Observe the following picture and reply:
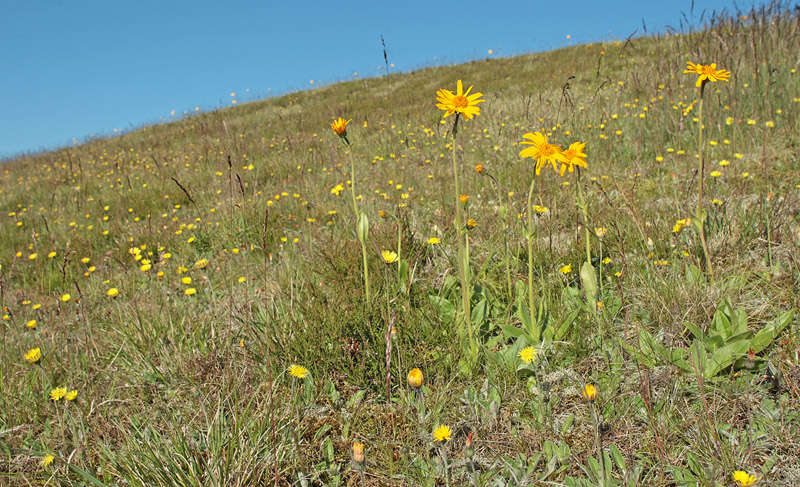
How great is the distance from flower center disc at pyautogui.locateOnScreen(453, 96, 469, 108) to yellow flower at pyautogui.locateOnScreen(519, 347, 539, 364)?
89cm

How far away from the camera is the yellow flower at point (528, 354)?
4.85 ft

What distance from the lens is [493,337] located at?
1775mm

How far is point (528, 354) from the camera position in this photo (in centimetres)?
150

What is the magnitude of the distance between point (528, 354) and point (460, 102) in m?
0.91

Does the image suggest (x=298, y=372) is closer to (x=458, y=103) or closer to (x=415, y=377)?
(x=415, y=377)

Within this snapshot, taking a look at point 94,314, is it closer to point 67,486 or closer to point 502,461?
point 67,486

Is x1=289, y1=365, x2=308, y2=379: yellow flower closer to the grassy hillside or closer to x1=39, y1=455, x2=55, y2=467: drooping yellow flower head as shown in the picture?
the grassy hillside

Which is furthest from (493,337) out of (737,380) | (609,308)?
(737,380)

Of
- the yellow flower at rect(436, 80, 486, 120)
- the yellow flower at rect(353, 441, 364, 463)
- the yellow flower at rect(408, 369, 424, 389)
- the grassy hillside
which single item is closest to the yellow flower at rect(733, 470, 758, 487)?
the grassy hillside

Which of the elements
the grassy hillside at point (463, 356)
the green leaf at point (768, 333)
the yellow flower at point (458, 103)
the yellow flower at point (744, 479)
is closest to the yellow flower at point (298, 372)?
the grassy hillside at point (463, 356)

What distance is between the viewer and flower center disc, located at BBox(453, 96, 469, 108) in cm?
138

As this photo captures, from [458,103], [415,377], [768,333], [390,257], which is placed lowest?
[768,333]

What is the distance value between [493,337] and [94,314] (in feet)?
8.33

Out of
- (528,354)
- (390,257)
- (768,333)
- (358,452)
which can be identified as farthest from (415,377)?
(768,333)
